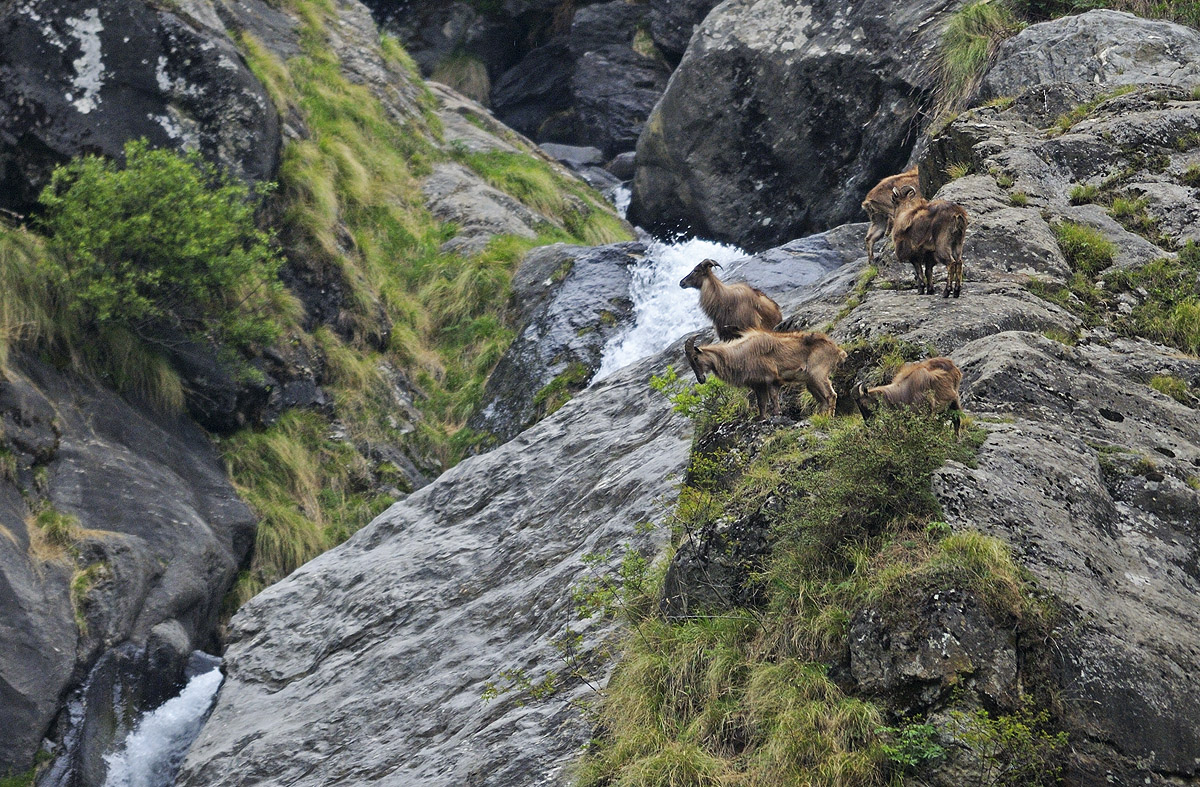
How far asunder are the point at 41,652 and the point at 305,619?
7.82 ft

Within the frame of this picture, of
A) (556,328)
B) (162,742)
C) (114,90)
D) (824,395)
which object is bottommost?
(162,742)

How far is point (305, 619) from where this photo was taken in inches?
417

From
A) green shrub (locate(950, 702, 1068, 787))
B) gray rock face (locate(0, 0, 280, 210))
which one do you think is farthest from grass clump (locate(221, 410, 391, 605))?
green shrub (locate(950, 702, 1068, 787))

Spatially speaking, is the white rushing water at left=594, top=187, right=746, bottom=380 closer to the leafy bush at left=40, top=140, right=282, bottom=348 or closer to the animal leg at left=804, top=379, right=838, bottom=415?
the leafy bush at left=40, top=140, right=282, bottom=348

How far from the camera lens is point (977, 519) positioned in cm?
567

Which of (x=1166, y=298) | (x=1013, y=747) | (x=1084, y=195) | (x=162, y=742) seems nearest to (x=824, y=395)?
(x=1013, y=747)

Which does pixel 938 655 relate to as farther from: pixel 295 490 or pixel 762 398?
pixel 295 490

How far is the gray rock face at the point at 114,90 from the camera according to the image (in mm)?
14125

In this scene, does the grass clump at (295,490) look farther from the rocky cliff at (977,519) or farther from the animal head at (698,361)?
the animal head at (698,361)

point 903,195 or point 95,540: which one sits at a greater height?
point 903,195

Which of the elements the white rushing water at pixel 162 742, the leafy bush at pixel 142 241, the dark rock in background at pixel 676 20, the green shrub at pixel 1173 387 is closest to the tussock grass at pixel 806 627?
the green shrub at pixel 1173 387

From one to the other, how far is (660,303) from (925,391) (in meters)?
10.1

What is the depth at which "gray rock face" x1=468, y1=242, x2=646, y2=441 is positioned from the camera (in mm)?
15180

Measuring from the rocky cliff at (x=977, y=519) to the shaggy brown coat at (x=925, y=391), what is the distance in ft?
0.97
